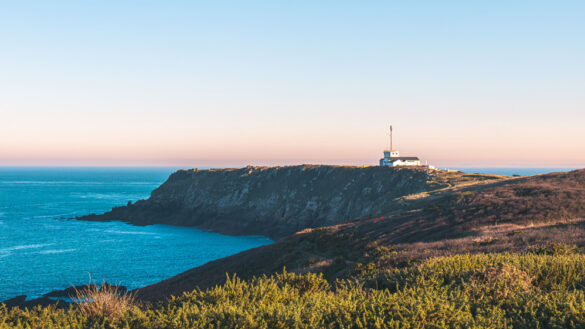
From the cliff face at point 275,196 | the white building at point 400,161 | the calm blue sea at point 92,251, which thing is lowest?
the calm blue sea at point 92,251

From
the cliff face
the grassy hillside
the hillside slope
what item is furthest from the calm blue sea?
the grassy hillside

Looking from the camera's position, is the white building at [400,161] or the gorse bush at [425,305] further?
the white building at [400,161]

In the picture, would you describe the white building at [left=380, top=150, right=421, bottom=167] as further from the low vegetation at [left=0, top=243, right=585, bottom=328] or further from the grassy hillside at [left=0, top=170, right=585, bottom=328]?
the low vegetation at [left=0, top=243, right=585, bottom=328]

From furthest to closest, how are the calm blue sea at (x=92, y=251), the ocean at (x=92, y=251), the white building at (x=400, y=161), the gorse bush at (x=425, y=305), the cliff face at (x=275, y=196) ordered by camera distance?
the white building at (x=400, y=161) < the cliff face at (x=275, y=196) < the calm blue sea at (x=92, y=251) < the ocean at (x=92, y=251) < the gorse bush at (x=425, y=305)

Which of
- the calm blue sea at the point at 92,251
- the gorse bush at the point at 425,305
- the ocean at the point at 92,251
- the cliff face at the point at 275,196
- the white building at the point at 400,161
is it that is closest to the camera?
the gorse bush at the point at 425,305

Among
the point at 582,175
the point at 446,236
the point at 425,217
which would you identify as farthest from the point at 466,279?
the point at 582,175

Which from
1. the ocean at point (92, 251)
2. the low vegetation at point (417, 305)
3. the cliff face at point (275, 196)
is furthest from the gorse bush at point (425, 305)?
the cliff face at point (275, 196)

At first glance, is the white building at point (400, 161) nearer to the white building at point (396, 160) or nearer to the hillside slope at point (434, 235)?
the white building at point (396, 160)
